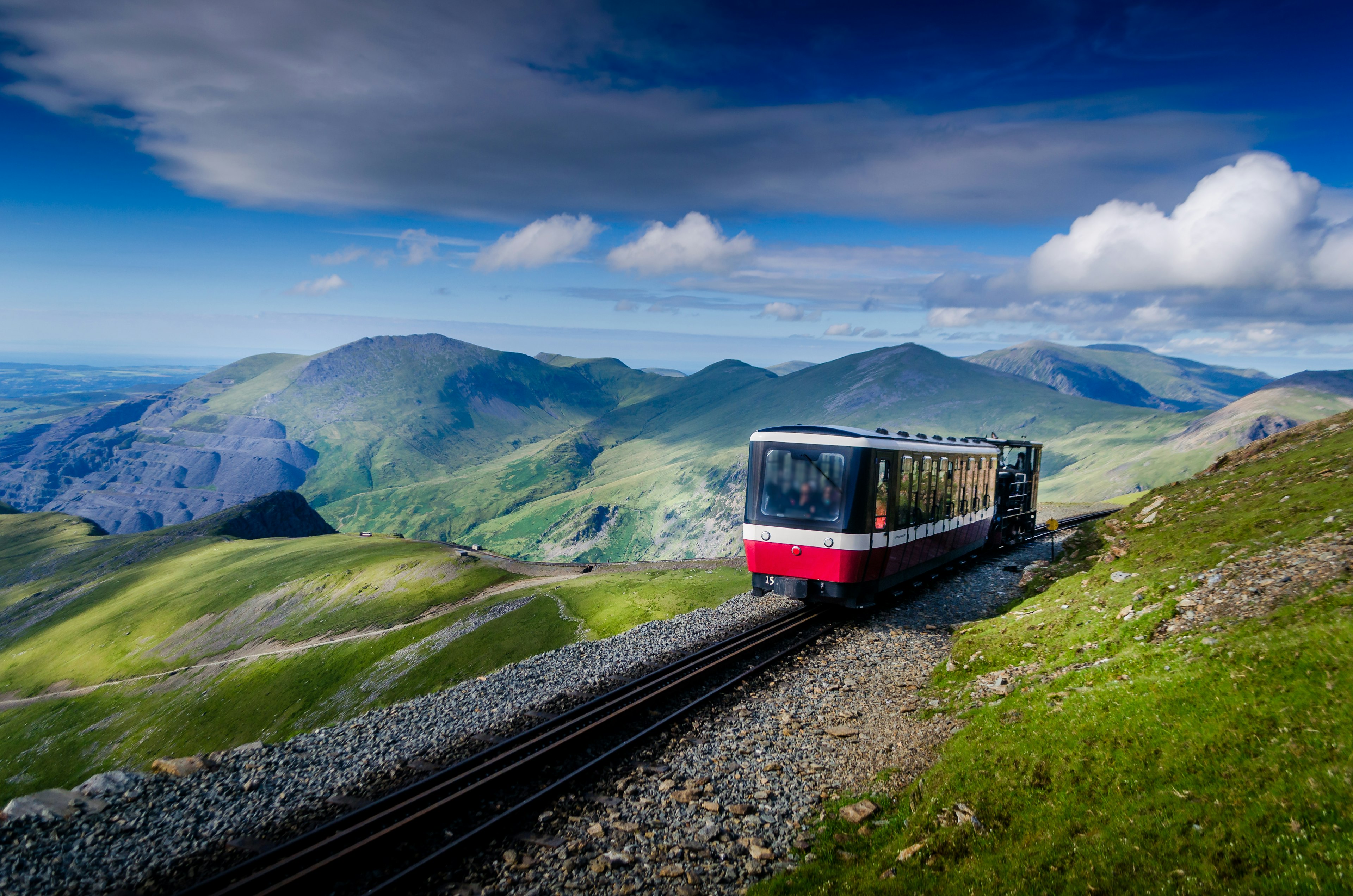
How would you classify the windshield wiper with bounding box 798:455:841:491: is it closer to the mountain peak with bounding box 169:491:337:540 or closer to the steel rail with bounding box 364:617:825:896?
the steel rail with bounding box 364:617:825:896

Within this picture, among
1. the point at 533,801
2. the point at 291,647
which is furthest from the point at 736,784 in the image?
the point at 291,647

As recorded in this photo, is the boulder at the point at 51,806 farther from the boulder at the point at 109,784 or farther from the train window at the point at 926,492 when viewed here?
the train window at the point at 926,492

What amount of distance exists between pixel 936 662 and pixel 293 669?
66.8 m

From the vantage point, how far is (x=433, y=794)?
39.3 ft

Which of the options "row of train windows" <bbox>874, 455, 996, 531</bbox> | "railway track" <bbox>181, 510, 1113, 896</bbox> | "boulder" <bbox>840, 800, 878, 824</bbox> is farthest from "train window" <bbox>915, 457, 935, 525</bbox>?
"boulder" <bbox>840, 800, 878, 824</bbox>

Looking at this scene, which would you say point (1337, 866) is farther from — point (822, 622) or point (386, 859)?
point (822, 622)

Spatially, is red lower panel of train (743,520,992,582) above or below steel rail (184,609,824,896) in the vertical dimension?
above

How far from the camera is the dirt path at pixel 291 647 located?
2611 inches

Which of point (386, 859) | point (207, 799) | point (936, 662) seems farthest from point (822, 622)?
point (207, 799)

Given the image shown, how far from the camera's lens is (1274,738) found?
9.31m

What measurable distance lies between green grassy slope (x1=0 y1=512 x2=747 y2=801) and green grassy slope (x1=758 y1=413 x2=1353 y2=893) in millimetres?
25356

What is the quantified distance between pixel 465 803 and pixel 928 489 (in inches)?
789

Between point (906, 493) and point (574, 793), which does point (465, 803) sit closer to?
point (574, 793)

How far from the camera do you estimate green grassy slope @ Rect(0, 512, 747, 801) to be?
49.4 meters
